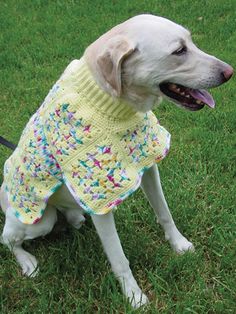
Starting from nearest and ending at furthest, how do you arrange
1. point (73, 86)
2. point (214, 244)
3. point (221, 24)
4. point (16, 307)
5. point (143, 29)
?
point (143, 29), point (73, 86), point (16, 307), point (214, 244), point (221, 24)

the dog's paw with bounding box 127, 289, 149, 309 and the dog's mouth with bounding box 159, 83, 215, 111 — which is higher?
the dog's mouth with bounding box 159, 83, 215, 111

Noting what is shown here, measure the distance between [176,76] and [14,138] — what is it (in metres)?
2.07

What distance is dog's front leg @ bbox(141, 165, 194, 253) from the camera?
8.76 feet

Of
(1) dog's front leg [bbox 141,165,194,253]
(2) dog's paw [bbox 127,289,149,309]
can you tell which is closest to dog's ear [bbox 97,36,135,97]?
(1) dog's front leg [bbox 141,165,194,253]

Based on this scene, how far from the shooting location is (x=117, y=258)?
95.7 inches

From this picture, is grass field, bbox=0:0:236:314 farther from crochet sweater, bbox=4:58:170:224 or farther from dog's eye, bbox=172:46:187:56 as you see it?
dog's eye, bbox=172:46:187:56

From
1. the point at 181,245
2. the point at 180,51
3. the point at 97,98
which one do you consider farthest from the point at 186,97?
the point at 181,245

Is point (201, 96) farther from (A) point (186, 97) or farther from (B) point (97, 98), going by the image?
(B) point (97, 98)

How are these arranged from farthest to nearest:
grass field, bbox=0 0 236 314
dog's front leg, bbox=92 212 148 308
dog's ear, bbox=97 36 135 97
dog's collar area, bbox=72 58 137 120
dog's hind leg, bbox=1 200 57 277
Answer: dog's hind leg, bbox=1 200 57 277 → grass field, bbox=0 0 236 314 → dog's front leg, bbox=92 212 148 308 → dog's collar area, bbox=72 58 137 120 → dog's ear, bbox=97 36 135 97

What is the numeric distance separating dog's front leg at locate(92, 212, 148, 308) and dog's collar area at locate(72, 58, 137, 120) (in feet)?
1.46

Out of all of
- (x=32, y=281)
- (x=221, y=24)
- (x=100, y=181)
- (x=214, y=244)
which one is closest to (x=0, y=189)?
(x=32, y=281)

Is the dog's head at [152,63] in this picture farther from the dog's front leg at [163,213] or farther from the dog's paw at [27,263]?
the dog's paw at [27,263]

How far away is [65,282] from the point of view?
264 cm

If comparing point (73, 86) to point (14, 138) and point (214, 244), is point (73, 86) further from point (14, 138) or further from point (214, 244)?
point (14, 138)
